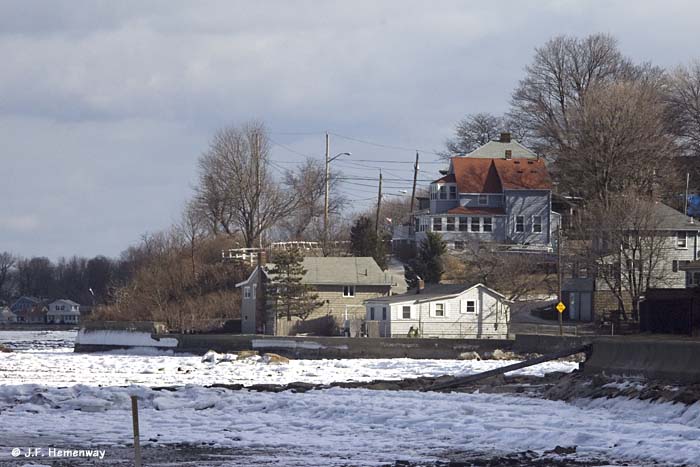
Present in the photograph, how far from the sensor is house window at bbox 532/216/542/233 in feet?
301

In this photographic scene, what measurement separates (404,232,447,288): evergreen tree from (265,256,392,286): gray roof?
15.0 ft

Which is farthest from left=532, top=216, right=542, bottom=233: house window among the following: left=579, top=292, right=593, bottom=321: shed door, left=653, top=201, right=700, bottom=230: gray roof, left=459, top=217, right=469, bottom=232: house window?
left=579, top=292, right=593, bottom=321: shed door

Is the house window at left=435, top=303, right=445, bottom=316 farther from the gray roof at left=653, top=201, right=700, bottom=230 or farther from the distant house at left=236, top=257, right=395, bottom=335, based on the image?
the gray roof at left=653, top=201, right=700, bottom=230

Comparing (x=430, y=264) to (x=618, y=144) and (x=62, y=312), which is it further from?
(x=62, y=312)

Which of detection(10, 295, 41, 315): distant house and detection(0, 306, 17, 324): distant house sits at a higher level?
detection(10, 295, 41, 315): distant house

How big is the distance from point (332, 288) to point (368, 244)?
11332 millimetres

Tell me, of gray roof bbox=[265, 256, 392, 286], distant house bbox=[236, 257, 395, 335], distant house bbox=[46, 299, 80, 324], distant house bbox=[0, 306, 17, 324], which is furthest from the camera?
distant house bbox=[46, 299, 80, 324]

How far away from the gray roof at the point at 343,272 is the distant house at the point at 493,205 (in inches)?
613

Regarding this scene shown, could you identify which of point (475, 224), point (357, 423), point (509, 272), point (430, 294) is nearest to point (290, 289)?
point (430, 294)

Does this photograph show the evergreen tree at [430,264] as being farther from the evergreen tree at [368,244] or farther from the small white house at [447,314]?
the small white house at [447,314]

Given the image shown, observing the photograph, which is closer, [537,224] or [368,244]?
[368,244]

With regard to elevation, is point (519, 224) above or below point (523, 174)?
below

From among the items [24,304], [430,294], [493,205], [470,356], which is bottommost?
[470,356]

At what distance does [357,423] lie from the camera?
24891mm
